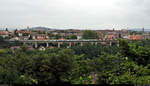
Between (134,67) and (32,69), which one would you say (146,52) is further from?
(32,69)

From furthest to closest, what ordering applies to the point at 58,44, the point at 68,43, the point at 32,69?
the point at 68,43
the point at 58,44
the point at 32,69

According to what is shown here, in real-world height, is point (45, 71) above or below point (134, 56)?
below

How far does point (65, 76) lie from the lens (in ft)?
15.0

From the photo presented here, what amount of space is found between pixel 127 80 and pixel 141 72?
0.62m

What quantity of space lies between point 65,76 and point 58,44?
16258mm

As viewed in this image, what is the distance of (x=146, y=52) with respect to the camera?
4656 mm

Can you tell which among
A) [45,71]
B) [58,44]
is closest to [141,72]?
[45,71]

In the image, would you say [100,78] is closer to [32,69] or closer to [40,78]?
[40,78]

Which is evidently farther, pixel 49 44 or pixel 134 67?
pixel 49 44

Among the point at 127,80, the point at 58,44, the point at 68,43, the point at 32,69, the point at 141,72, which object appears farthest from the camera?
the point at 68,43

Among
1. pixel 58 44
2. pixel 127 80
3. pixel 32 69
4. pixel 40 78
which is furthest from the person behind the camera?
pixel 58 44

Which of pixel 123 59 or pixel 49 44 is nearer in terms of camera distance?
pixel 123 59

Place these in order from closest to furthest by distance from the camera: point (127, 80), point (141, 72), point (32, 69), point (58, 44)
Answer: point (127, 80), point (141, 72), point (32, 69), point (58, 44)

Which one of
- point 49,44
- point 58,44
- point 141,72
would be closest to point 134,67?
point 141,72
